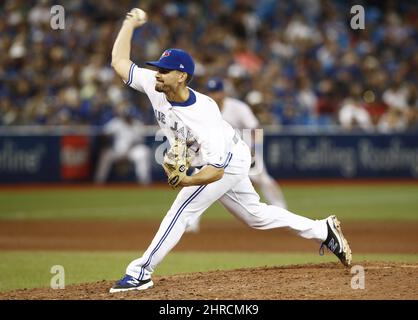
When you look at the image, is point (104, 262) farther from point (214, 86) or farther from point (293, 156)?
point (293, 156)

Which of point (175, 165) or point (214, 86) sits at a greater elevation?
point (214, 86)

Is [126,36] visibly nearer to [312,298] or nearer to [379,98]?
[312,298]

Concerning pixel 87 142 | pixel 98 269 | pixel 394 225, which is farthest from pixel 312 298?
pixel 87 142

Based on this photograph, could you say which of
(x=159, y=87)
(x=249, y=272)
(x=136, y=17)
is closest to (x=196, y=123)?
(x=159, y=87)

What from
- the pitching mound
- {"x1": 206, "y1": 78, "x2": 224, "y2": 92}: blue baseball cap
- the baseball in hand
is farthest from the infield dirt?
the baseball in hand

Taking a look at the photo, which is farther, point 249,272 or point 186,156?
point 249,272

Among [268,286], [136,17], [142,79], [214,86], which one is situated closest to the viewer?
[268,286]

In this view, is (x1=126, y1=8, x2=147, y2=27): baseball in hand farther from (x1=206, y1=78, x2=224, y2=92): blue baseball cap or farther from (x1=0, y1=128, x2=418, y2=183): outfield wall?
(x1=0, y1=128, x2=418, y2=183): outfield wall
